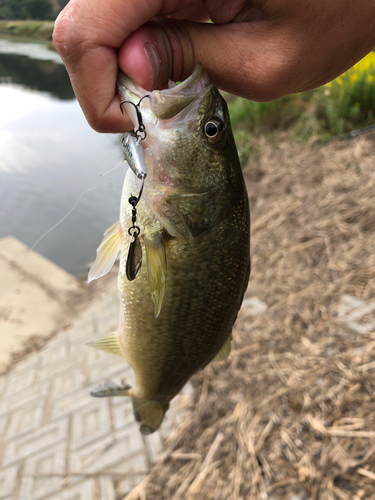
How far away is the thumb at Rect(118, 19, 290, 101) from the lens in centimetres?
99

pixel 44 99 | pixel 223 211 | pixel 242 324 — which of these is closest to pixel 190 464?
pixel 242 324

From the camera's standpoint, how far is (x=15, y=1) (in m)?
4.16

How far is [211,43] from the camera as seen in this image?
112cm

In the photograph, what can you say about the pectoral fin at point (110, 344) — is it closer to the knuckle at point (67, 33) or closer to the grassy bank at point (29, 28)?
the knuckle at point (67, 33)

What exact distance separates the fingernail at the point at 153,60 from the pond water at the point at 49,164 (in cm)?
489

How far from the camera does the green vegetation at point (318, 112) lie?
612 centimetres

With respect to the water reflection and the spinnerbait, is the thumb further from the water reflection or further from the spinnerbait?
the water reflection

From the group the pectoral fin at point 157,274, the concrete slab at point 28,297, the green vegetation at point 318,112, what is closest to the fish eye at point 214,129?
the pectoral fin at point 157,274

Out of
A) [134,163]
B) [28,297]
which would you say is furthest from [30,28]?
[134,163]

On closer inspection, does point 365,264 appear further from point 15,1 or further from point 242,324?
point 15,1

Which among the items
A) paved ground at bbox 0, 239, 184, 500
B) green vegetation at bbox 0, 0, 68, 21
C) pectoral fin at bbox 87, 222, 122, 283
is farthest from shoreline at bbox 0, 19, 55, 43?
pectoral fin at bbox 87, 222, 122, 283

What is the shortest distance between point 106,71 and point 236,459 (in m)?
2.65

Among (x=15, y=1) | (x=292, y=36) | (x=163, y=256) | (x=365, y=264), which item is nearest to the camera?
(x=292, y=36)

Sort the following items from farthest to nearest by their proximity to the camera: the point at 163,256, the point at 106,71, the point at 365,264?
the point at 365,264, the point at 163,256, the point at 106,71
